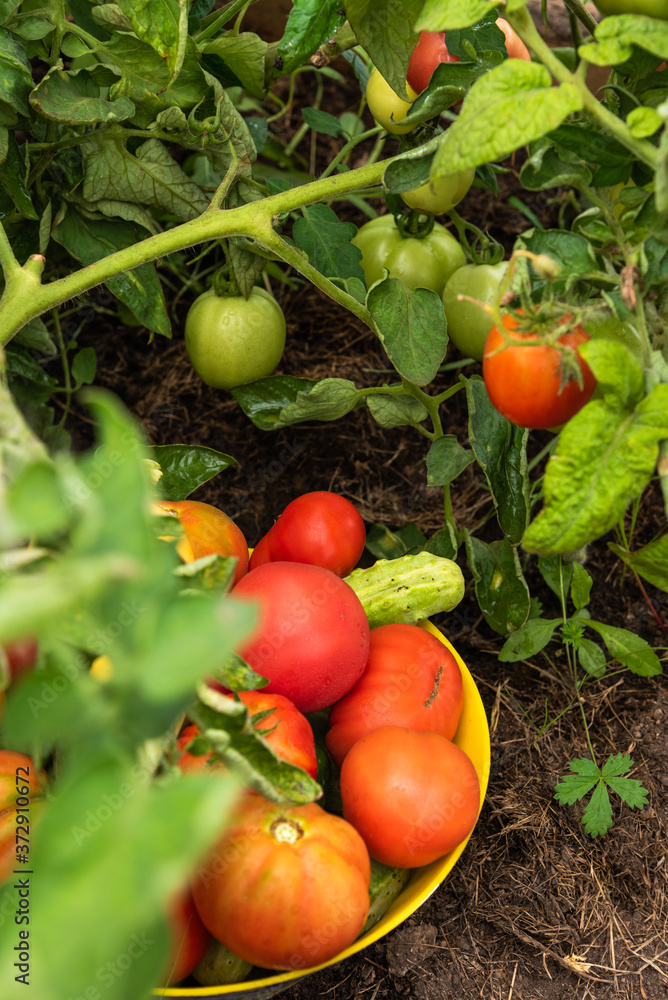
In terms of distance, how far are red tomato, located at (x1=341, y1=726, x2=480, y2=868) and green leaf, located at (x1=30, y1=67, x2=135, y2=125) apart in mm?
736

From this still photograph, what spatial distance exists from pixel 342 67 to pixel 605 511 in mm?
1450

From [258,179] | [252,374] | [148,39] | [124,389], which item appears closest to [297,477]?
[252,374]

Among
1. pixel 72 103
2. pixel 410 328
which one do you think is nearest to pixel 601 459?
pixel 410 328

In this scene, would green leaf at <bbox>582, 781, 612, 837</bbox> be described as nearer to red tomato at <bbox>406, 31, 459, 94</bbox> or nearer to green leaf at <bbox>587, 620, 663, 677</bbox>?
green leaf at <bbox>587, 620, 663, 677</bbox>

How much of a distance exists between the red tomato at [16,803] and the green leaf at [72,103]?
67cm

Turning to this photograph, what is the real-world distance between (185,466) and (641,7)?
704 mm

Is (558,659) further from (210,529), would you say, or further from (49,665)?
(49,665)

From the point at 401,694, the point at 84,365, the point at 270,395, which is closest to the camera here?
the point at 401,694

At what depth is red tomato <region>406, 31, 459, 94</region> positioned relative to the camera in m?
0.91

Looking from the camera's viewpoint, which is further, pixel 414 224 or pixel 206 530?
pixel 414 224

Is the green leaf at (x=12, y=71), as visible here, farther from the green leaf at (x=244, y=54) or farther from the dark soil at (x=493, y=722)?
the dark soil at (x=493, y=722)

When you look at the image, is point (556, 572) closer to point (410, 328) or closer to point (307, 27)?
point (410, 328)

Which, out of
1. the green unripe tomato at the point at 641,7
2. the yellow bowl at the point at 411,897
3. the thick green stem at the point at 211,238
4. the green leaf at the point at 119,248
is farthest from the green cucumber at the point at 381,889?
the green unripe tomato at the point at 641,7

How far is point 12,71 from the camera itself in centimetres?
84
